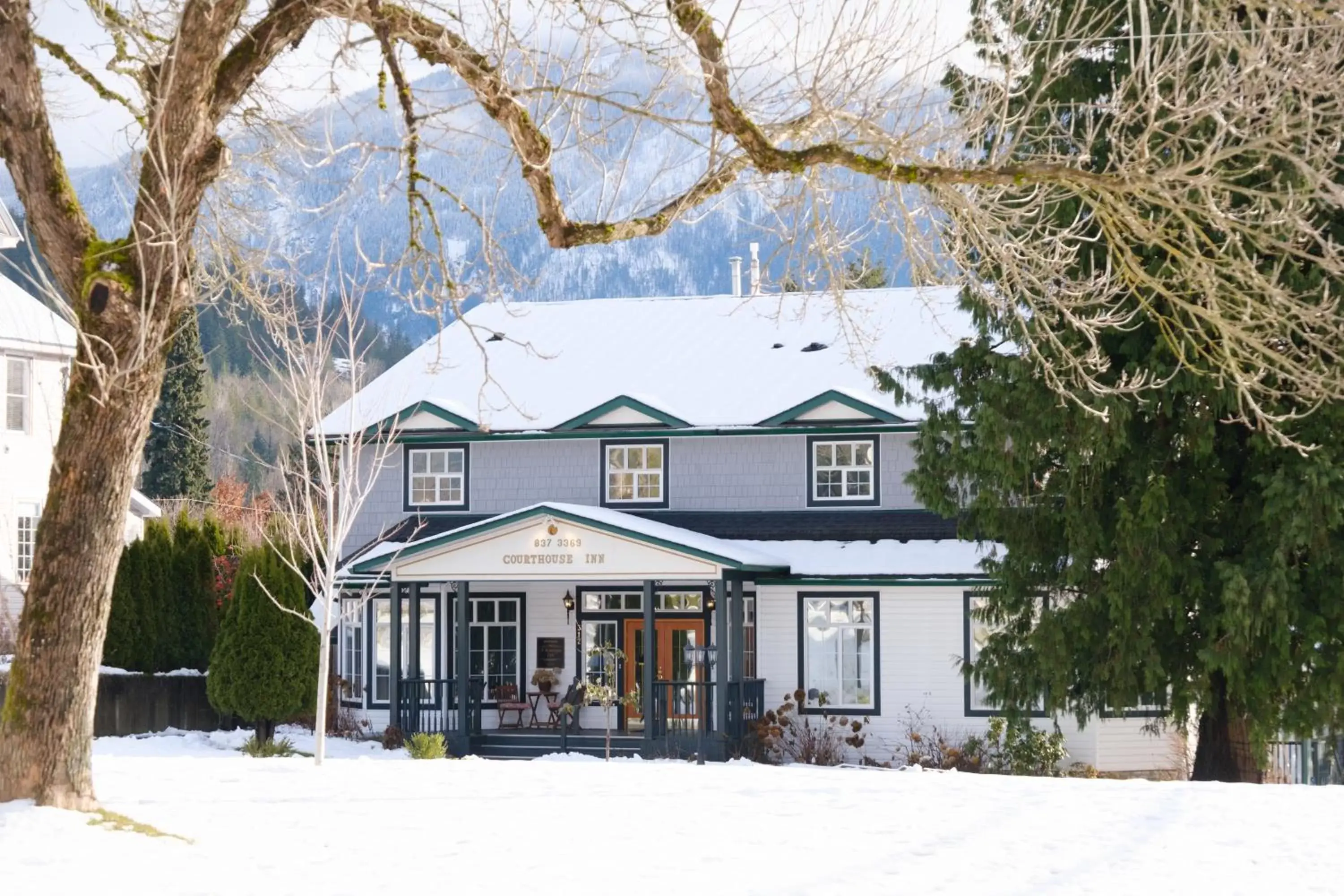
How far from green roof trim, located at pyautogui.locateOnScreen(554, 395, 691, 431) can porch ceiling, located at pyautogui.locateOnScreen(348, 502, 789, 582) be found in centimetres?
218

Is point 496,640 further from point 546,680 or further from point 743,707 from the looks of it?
point 743,707

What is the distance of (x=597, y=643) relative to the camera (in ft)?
89.9

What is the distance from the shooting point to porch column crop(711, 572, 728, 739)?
2395cm

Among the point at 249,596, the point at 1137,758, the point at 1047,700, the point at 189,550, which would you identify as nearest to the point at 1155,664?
the point at 1047,700

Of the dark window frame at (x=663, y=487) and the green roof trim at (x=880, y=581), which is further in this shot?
the dark window frame at (x=663, y=487)

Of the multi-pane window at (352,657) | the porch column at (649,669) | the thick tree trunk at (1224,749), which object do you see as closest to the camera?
the thick tree trunk at (1224,749)

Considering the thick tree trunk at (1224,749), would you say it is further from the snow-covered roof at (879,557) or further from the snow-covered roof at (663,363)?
the snow-covered roof at (663,363)

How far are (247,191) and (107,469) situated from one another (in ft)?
11.5

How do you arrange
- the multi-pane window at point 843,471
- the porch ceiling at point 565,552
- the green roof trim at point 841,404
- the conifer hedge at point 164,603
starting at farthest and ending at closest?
the conifer hedge at point 164,603
the multi-pane window at point 843,471
the green roof trim at point 841,404
the porch ceiling at point 565,552

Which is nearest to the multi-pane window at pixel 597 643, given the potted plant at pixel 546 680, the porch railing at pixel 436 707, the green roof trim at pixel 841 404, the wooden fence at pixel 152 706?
the potted plant at pixel 546 680

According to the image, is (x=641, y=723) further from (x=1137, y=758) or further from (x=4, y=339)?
(x=4, y=339)

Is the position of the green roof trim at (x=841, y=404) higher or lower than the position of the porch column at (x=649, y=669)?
higher

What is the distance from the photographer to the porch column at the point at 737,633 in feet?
81.6

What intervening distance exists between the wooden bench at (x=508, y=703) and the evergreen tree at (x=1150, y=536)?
9.43m
